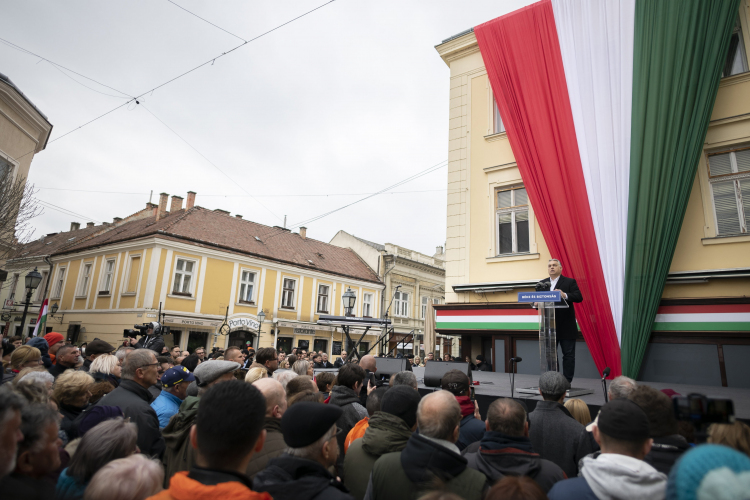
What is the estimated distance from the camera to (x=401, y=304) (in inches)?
1253

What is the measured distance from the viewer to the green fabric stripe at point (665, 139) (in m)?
6.85

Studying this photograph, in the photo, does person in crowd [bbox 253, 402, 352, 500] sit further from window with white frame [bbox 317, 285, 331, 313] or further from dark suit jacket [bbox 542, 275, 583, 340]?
window with white frame [bbox 317, 285, 331, 313]

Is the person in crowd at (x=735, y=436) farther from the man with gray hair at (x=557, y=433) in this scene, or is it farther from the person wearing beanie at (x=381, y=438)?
the person wearing beanie at (x=381, y=438)

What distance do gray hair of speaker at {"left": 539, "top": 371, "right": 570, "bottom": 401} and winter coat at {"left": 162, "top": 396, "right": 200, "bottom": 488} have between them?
2.67 metres

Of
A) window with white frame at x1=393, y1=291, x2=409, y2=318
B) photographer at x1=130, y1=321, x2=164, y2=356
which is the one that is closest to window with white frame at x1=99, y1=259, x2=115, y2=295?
photographer at x1=130, y1=321, x2=164, y2=356

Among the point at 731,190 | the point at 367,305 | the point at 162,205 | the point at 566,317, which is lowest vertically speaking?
the point at 566,317

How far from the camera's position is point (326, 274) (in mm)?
28453

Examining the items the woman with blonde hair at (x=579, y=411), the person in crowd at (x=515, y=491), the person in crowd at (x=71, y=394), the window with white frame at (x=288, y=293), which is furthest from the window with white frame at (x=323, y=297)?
the person in crowd at (x=515, y=491)

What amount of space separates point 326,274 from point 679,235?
22.9 metres

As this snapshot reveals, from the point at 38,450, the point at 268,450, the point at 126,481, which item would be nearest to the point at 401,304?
the point at 268,450

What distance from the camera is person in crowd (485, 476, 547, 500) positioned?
1.49 m

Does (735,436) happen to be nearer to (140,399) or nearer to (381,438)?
(381,438)

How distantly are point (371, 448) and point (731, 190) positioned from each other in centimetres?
826

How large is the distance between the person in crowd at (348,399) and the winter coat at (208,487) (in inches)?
73.3
